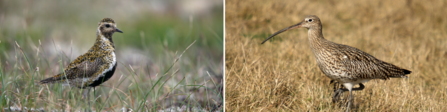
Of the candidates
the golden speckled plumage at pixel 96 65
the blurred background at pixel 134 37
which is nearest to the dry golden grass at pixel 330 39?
the blurred background at pixel 134 37

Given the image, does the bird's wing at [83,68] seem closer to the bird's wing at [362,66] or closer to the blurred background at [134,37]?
the blurred background at [134,37]

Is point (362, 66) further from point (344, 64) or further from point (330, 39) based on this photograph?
point (330, 39)

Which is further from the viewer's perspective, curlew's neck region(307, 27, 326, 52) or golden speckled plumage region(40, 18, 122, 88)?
curlew's neck region(307, 27, 326, 52)

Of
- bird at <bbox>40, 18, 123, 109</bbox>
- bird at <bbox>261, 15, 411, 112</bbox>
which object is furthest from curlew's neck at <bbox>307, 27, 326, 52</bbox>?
bird at <bbox>40, 18, 123, 109</bbox>

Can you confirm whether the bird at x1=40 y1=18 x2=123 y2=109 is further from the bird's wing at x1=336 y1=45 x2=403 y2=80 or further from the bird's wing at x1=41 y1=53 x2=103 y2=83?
the bird's wing at x1=336 y1=45 x2=403 y2=80

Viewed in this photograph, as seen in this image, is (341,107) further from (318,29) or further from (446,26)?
(446,26)

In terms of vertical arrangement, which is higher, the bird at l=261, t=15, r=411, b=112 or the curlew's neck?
the curlew's neck

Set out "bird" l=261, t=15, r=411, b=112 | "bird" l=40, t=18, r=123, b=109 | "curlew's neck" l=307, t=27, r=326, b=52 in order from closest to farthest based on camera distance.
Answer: "bird" l=40, t=18, r=123, b=109, "bird" l=261, t=15, r=411, b=112, "curlew's neck" l=307, t=27, r=326, b=52
